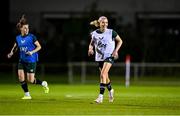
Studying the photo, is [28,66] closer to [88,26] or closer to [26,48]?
[26,48]

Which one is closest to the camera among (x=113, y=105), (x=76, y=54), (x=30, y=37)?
(x=113, y=105)

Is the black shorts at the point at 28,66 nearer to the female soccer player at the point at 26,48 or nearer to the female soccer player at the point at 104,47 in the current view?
the female soccer player at the point at 26,48

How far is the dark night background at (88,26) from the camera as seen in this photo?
156 feet

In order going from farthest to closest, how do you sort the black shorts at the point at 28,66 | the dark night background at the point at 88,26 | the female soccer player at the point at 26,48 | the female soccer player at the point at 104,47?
the dark night background at the point at 88,26, the black shorts at the point at 28,66, the female soccer player at the point at 26,48, the female soccer player at the point at 104,47

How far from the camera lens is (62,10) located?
5441 cm

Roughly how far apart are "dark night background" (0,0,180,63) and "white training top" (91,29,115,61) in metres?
26.3

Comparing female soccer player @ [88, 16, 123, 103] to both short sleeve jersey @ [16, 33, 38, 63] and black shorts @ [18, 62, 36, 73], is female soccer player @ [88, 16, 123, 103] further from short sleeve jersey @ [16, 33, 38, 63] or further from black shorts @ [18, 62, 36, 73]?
black shorts @ [18, 62, 36, 73]

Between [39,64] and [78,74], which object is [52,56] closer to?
[39,64]

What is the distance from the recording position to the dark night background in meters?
47.6

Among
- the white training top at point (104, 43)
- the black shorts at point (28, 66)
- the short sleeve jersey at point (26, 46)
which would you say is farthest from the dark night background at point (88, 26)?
the white training top at point (104, 43)

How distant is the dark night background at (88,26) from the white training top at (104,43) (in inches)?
1034

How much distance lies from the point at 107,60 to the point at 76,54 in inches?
1096

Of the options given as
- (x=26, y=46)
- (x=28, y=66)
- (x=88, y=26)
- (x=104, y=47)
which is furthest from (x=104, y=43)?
(x=88, y=26)

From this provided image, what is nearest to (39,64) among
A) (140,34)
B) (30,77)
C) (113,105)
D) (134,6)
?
(140,34)
